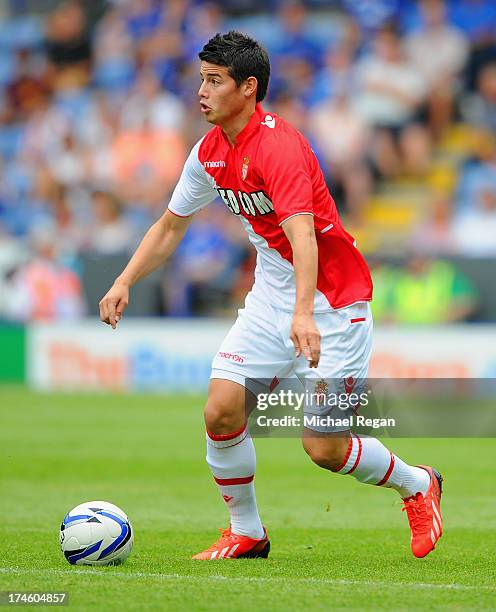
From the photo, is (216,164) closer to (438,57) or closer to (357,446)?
(357,446)

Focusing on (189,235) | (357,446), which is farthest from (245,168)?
(189,235)

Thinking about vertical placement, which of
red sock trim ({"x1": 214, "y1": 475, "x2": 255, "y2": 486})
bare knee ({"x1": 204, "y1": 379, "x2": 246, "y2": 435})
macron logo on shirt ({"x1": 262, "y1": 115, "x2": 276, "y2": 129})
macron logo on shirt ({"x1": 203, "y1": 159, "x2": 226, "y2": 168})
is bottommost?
red sock trim ({"x1": 214, "y1": 475, "x2": 255, "y2": 486})

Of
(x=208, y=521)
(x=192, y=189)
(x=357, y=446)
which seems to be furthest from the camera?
(x=208, y=521)

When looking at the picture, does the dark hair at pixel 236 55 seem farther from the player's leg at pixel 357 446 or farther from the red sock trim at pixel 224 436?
the red sock trim at pixel 224 436

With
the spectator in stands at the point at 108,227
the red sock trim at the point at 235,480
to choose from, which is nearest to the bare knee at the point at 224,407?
the red sock trim at the point at 235,480

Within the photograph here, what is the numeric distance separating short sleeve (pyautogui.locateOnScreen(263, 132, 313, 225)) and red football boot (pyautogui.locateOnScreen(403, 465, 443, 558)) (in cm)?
169

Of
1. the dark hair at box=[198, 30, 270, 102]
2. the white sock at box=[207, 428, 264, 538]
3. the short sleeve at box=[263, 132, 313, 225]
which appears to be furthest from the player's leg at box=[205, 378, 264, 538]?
the dark hair at box=[198, 30, 270, 102]

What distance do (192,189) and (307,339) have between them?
4.89ft

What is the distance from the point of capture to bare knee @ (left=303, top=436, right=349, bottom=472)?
20.0 ft

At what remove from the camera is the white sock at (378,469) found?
6.18m

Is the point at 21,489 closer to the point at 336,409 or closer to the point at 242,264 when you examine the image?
the point at 336,409

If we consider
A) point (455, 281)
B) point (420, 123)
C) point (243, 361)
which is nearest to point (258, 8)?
point (420, 123)

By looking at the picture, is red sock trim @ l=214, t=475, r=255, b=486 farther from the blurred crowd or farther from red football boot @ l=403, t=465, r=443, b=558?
the blurred crowd

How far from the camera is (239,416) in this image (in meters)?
6.18
